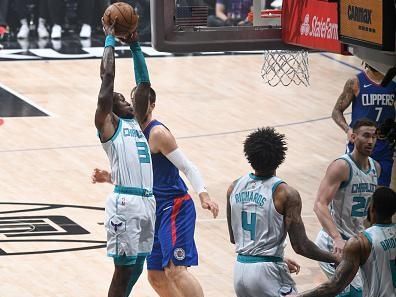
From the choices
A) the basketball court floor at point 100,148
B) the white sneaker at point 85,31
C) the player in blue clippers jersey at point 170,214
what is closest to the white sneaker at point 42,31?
the white sneaker at point 85,31

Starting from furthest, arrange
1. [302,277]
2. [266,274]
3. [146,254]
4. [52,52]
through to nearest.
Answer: [52,52]
[302,277]
[146,254]
[266,274]

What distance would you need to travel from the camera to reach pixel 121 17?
8.05 meters

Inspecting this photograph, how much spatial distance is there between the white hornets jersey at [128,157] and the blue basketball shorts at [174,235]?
0.60 meters

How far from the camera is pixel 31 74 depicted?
62.5ft

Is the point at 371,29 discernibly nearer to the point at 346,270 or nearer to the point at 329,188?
the point at 346,270

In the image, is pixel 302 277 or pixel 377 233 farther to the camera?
pixel 302 277

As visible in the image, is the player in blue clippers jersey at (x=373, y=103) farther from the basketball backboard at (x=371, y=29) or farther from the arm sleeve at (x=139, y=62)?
the basketball backboard at (x=371, y=29)

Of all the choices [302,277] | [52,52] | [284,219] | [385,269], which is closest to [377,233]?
[385,269]

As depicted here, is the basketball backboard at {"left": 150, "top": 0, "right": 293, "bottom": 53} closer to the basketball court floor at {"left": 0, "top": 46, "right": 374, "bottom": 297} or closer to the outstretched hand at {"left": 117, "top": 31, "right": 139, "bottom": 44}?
the outstretched hand at {"left": 117, "top": 31, "right": 139, "bottom": 44}

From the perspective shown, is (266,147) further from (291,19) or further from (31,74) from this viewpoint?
(31,74)

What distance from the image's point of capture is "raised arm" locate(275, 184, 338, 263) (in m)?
7.08

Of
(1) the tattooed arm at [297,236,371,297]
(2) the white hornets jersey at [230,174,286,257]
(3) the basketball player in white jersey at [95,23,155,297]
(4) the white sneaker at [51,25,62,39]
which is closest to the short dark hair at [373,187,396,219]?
(1) the tattooed arm at [297,236,371,297]

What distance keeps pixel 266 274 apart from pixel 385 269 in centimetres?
83

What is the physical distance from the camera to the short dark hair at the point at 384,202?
21.3 ft
